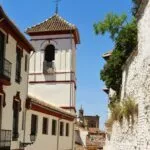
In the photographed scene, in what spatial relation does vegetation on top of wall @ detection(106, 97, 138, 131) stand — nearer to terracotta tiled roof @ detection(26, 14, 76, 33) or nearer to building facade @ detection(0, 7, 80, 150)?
building facade @ detection(0, 7, 80, 150)

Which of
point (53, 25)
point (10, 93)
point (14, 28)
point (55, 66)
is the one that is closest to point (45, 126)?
point (10, 93)

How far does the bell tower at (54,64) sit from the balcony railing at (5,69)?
19648mm

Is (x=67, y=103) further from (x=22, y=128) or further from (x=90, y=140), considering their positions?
(x=22, y=128)

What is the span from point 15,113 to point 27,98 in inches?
80.3

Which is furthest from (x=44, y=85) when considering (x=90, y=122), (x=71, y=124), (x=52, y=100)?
(x=90, y=122)

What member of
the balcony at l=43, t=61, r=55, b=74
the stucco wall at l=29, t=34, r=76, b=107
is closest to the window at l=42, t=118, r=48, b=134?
the stucco wall at l=29, t=34, r=76, b=107

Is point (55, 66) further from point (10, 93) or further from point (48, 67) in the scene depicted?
point (10, 93)

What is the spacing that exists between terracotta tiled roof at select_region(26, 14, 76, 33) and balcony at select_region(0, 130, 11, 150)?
2045 cm

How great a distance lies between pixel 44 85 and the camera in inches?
1571

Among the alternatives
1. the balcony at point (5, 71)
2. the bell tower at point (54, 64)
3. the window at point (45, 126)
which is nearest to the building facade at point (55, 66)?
the bell tower at point (54, 64)

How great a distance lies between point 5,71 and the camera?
19203 mm

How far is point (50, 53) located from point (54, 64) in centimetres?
156

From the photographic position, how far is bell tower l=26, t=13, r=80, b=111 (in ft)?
130

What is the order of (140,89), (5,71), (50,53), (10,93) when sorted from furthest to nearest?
(50,53), (10,93), (5,71), (140,89)
